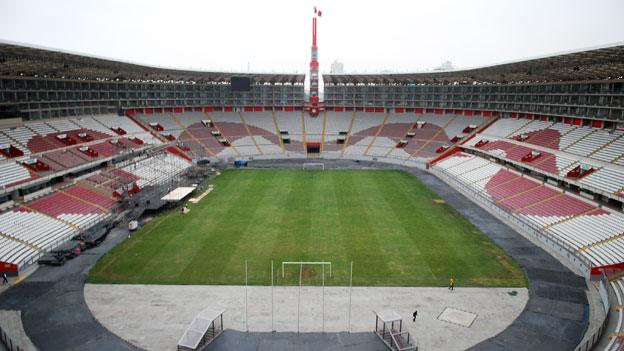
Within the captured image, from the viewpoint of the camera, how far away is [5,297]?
21750 mm

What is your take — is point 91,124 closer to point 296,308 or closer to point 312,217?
point 312,217

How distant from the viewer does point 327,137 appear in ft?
233

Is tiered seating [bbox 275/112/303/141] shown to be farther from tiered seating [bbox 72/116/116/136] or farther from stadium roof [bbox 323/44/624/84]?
tiered seating [bbox 72/116/116/136]

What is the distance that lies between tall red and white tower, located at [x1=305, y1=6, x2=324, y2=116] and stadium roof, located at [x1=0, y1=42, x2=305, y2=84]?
215 centimetres

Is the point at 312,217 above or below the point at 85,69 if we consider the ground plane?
below

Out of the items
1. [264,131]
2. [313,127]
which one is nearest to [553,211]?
[313,127]

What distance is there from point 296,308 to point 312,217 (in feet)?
48.9

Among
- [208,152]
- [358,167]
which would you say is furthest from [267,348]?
[208,152]

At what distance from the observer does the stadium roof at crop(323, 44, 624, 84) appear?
34094 millimetres

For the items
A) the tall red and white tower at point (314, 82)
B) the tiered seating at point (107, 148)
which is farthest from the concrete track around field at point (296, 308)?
the tall red and white tower at point (314, 82)

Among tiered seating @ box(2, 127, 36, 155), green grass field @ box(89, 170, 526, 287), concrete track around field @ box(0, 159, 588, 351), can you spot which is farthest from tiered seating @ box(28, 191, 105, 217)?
tiered seating @ box(2, 127, 36, 155)

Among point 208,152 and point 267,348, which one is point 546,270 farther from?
point 208,152

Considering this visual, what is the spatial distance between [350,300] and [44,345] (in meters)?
14.2

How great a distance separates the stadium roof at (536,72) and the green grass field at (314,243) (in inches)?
664
